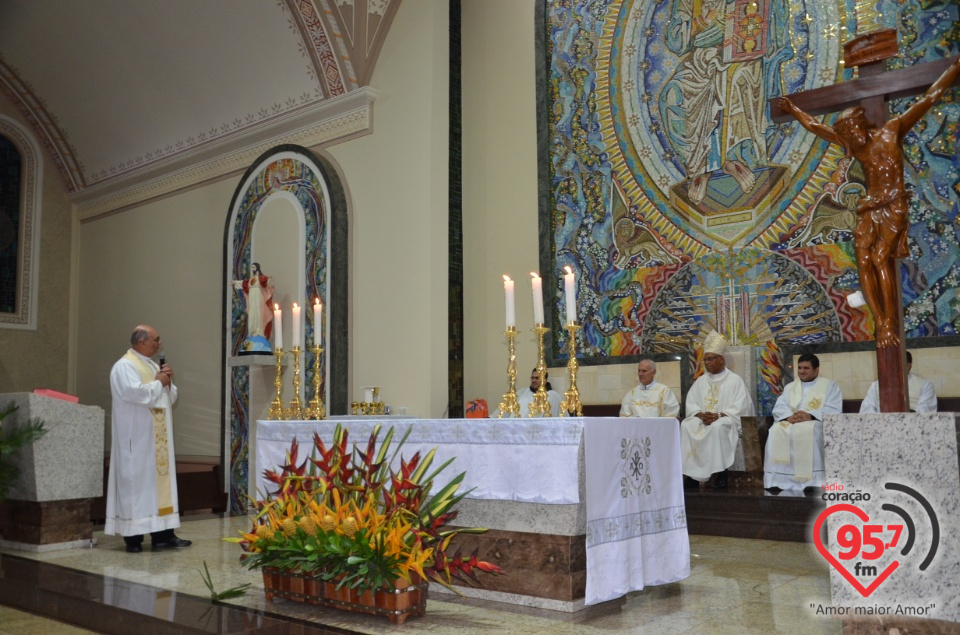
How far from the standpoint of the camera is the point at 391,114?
920 centimetres

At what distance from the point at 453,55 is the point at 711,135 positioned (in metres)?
3.02

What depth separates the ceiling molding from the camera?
31.1 feet

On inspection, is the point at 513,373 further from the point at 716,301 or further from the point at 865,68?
the point at 716,301

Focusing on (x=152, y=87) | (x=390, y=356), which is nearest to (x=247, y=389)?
(x=390, y=356)

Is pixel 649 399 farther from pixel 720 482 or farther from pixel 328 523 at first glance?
pixel 328 523

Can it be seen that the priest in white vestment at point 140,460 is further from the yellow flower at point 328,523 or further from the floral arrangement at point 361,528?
the yellow flower at point 328,523

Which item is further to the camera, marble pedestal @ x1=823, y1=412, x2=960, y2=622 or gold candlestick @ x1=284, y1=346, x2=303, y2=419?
gold candlestick @ x1=284, y1=346, x2=303, y2=419

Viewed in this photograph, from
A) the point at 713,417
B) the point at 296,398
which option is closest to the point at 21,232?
the point at 296,398

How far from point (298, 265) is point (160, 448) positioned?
12.1ft

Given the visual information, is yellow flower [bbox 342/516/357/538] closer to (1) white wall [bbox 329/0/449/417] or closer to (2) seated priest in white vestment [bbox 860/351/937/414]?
(2) seated priest in white vestment [bbox 860/351/937/414]

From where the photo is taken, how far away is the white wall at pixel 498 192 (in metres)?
9.05

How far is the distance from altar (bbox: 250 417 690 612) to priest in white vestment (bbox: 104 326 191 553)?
2522 millimetres

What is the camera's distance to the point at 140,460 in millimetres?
6246

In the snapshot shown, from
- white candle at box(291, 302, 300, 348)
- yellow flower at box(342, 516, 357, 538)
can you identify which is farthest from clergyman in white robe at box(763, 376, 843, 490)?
yellow flower at box(342, 516, 357, 538)
